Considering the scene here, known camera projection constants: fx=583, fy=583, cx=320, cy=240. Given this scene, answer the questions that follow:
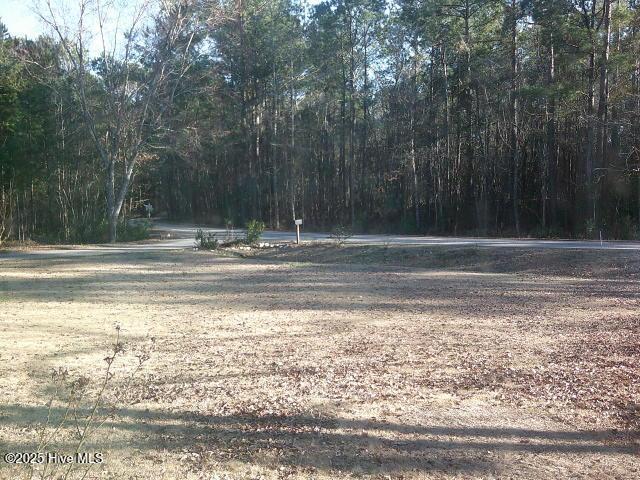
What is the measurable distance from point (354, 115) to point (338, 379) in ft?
128

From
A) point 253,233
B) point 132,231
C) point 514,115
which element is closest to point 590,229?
point 514,115

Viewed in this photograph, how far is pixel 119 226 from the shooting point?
3262 centimetres

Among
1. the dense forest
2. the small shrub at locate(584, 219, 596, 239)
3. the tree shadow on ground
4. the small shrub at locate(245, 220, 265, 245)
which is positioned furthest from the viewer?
the dense forest

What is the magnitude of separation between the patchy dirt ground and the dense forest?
16.6 meters

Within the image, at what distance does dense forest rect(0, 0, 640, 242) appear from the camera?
26.9 m

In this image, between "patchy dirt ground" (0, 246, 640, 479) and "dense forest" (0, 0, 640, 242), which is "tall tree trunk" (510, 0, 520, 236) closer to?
"dense forest" (0, 0, 640, 242)

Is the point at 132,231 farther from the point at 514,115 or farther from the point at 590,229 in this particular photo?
the point at 590,229

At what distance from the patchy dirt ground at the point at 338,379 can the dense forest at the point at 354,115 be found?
16.6m

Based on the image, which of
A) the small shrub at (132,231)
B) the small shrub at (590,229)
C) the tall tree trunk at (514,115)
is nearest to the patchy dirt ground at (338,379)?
the small shrub at (590,229)

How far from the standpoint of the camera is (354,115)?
4366 centimetres

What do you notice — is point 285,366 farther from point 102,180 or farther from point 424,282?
point 102,180

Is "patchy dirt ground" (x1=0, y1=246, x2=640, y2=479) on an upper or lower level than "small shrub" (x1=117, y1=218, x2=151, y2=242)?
lower

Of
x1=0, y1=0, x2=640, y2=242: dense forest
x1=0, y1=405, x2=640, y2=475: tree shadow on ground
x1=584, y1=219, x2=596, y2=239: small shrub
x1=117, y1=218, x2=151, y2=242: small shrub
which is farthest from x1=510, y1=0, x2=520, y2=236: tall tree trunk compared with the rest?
x1=0, y1=405, x2=640, y2=475: tree shadow on ground

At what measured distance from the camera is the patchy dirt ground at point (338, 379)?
168 inches
